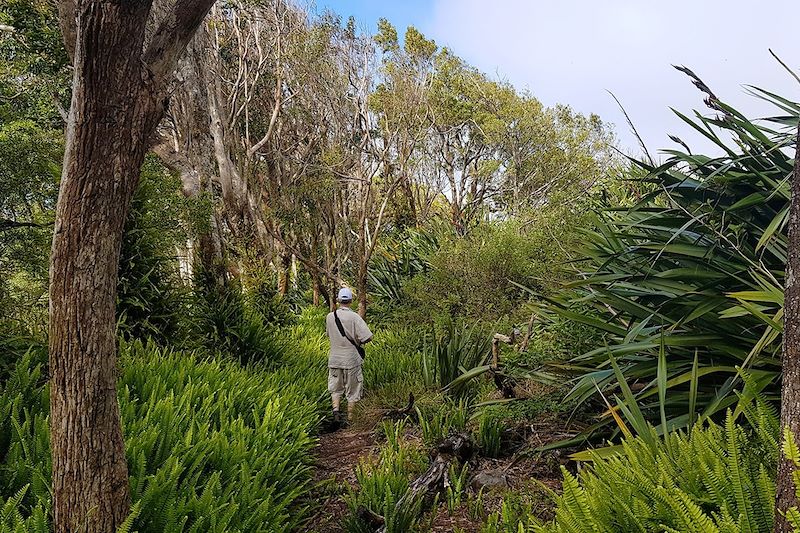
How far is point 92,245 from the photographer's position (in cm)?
234

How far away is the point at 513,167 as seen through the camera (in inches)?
896

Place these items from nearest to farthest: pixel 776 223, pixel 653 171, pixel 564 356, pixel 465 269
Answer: pixel 776 223, pixel 653 171, pixel 564 356, pixel 465 269

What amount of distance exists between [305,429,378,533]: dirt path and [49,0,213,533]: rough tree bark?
1829 mm

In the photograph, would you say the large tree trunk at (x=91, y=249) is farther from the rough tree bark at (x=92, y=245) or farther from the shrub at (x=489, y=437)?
the shrub at (x=489, y=437)

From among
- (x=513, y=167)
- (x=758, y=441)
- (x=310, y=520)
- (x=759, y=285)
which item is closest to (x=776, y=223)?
(x=759, y=285)

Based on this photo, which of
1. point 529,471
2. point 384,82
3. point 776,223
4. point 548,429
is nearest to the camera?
point 776,223

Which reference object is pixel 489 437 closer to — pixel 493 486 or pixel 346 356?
pixel 493 486

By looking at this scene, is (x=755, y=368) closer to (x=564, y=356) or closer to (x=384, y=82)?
(x=564, y=356)

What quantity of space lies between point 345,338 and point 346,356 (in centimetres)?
23

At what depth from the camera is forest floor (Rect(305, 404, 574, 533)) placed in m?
3.66

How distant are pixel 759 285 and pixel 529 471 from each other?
2010 mm

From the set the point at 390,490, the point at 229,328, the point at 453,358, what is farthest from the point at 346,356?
the point at 390,490

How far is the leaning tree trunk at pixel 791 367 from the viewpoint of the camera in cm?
133

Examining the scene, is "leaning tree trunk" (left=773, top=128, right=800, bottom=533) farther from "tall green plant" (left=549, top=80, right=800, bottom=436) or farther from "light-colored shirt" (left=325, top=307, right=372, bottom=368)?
"light-colored shirt" (left=325, top=307, right=372, bottom=368)
